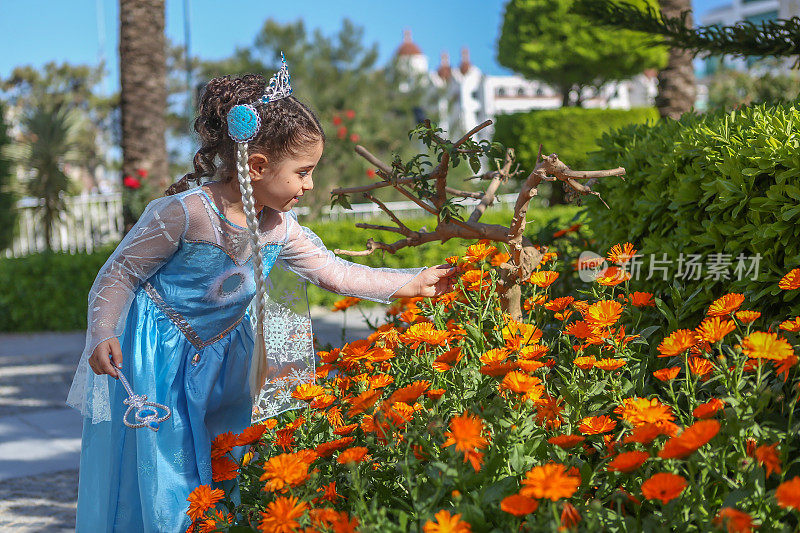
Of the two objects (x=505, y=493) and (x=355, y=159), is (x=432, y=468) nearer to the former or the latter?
(x=505, y=493)

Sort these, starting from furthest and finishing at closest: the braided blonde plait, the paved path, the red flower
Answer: the red flower, the paved path, the braided blonde plait

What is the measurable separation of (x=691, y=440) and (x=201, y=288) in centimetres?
157

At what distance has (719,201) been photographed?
2.36 meters

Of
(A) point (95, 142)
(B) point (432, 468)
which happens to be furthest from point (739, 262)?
(A) point (95, 142)

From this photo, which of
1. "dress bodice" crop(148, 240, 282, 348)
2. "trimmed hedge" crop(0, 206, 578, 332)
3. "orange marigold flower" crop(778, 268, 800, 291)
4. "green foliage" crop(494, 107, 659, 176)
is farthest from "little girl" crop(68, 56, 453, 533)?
"green foliage" crop(494, 107, 659, 176)

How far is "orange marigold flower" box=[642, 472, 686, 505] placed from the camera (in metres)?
1.11

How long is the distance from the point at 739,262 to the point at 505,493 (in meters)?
1.28

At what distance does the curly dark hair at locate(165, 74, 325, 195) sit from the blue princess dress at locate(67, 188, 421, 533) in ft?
0.55

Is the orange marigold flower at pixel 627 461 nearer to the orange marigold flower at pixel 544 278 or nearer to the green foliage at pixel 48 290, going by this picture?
the orange marigold flower at pixel 544 278

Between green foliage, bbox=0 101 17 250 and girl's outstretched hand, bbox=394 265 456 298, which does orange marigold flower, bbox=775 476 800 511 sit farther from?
green foliage, bbox=0 101 17 250

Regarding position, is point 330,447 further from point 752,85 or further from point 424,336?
point 752,85

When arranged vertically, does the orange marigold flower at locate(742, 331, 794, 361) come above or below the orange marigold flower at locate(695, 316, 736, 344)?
above

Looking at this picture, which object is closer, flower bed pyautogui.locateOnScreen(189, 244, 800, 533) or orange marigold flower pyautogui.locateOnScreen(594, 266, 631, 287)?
flower bed pyautogui.locateOnScreen(189, 244, 800, 533)

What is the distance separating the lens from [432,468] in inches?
55.5
